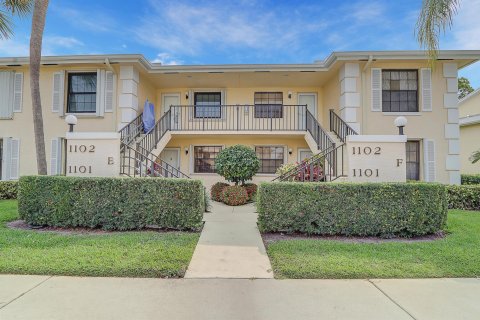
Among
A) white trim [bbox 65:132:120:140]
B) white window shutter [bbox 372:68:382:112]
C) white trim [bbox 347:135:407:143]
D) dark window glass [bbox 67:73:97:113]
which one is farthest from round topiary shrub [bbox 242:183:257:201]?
dark window glass [bbox 67:73:97:113]

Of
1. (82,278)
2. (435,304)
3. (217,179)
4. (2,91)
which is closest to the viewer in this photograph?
(435,304)

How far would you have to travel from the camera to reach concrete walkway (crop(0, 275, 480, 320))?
2965 mm

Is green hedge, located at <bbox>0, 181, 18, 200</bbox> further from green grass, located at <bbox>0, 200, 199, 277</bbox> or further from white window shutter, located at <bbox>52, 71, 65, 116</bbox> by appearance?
green grass, located at <bbox>0, 200, 199, 277</bbox>

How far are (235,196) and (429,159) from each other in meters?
7.09

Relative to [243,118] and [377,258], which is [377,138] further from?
[243,118]

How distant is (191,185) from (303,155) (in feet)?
25.3

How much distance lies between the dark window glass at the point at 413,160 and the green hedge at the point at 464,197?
6.42 ft

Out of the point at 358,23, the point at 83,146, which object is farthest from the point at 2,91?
the point at 358,23

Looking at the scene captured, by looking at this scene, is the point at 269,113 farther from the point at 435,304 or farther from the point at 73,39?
the point at 435,304

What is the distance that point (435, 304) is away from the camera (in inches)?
126

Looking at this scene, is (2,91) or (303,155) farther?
(303,155)

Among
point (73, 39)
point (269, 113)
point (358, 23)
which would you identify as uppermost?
point (358, 23)

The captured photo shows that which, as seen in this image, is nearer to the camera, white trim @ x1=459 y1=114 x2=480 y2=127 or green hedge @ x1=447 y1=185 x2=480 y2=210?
green hedge @ x1=447 y1=185 x2=480 y2=210

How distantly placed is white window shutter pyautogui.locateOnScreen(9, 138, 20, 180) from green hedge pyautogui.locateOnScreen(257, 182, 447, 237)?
10.5 meters
